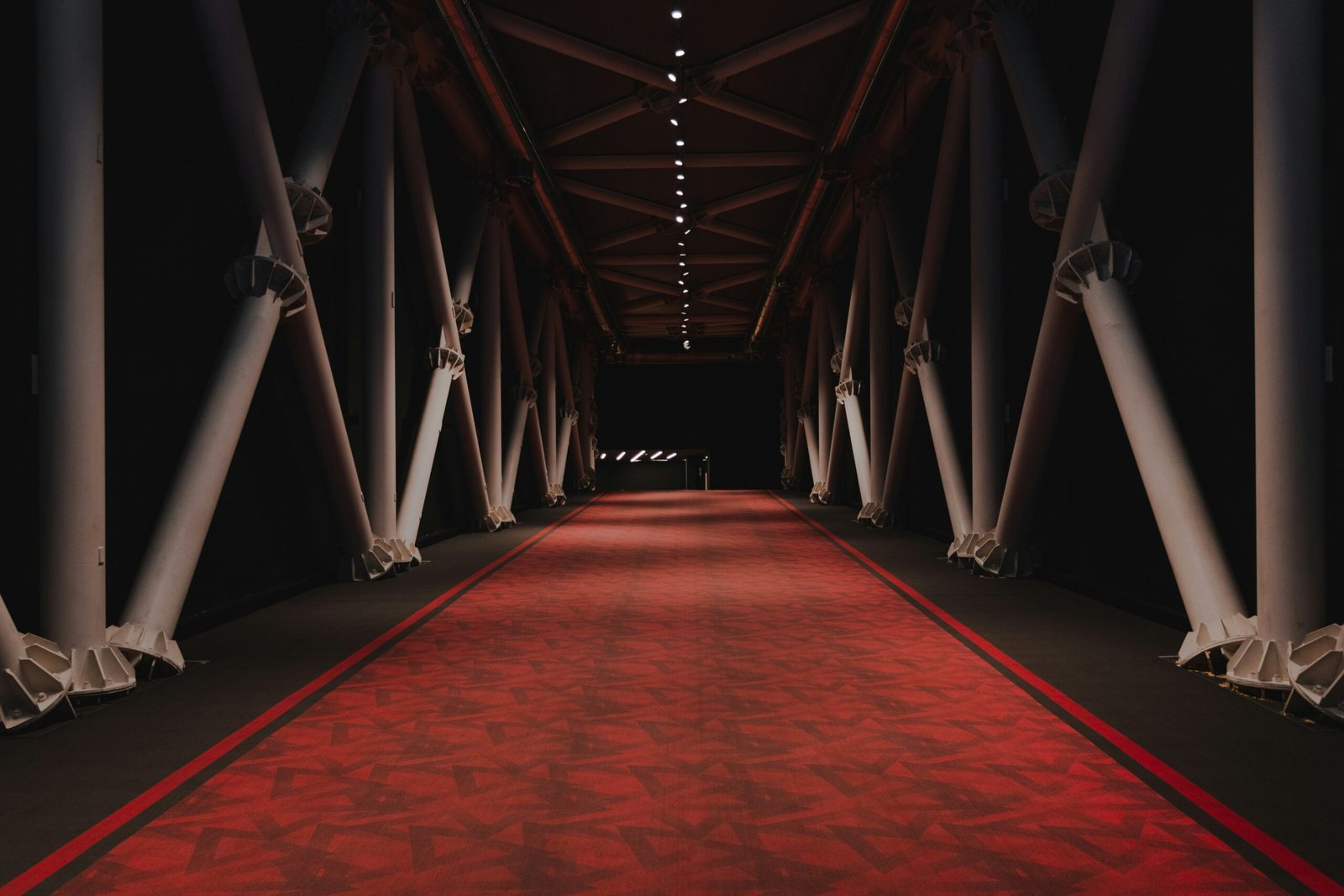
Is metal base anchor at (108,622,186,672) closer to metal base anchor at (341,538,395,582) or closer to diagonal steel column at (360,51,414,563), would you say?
metal base anchor at (341,538,395,582)

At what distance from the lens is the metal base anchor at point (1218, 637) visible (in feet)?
17.4

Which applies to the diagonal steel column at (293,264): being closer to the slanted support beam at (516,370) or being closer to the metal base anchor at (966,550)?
the metal base anchor at (966,550)

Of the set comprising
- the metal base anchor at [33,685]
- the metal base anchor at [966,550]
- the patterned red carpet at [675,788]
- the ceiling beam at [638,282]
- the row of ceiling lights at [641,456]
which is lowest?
the patterned red carpet at [675,788]

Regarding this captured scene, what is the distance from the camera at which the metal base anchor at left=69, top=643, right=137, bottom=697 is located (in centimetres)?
497

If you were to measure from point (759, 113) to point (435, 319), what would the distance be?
19.9 ft

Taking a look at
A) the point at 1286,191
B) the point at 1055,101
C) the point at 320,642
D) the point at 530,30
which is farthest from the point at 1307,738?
the point at 530,30

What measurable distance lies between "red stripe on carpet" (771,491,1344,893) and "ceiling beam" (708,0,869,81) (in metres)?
8.49

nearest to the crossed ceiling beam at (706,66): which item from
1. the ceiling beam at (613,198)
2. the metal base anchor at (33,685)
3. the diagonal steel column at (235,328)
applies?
the ceiling beam at (613,198)

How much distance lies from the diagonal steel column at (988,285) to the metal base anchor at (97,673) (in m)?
→ 7.84

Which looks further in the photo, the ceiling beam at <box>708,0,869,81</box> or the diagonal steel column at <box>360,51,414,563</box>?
the ceiling beam at <box>708,0,869,81</box>

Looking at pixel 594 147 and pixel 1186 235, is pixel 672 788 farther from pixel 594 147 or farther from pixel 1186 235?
pixel 594 147

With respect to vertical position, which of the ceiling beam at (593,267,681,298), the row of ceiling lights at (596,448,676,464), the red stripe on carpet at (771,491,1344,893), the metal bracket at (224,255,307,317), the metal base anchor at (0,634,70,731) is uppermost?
the ceiling beam at (593,267,681,298)

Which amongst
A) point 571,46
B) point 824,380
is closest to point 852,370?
point 824,380

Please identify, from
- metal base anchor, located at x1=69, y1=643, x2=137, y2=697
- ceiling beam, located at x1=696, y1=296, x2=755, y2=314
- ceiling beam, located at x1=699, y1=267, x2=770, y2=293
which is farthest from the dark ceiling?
metal base anchor, located at x1=69, y1=643, x2=137, y2=697
